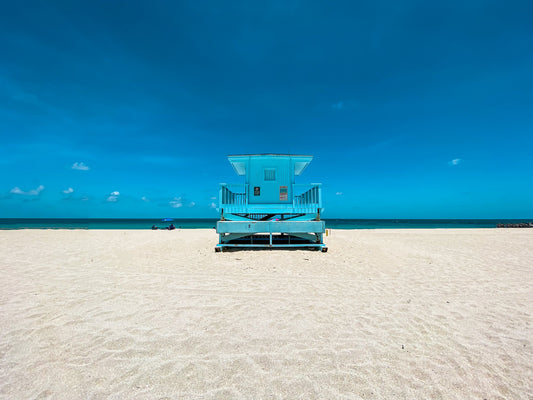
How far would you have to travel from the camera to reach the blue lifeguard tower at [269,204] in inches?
460

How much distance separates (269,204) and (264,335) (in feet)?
32.3

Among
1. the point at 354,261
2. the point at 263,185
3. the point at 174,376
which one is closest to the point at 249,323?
the point at 174,376

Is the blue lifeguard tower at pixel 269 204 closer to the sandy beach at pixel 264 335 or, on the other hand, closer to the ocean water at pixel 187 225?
the sandy beach at pixel 264 335

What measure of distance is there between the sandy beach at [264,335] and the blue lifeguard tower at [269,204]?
3.97 metres

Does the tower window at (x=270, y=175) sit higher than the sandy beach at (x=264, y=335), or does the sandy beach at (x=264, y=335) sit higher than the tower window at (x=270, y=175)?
the tower window at (x=270, y=175)

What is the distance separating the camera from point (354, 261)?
1009 centimetres

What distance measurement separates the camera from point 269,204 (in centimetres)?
1355

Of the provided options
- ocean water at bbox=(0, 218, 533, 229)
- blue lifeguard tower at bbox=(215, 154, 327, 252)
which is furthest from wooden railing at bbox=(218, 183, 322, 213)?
ocean water at bbox=(0, 218, 533, 229)

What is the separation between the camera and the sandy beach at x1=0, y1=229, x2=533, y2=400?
2812 millimetres

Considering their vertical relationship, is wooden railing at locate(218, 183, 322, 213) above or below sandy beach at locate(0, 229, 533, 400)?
above

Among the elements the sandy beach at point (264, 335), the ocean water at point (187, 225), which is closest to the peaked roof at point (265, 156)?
the sandy beach at point (264, 335)

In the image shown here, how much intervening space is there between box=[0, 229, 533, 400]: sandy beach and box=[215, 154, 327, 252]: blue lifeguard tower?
13.0 feet

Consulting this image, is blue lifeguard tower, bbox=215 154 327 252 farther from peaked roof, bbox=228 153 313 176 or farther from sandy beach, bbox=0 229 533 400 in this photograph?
sandy beach, bbox=0 229 533 400

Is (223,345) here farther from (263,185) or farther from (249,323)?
(263,185)
